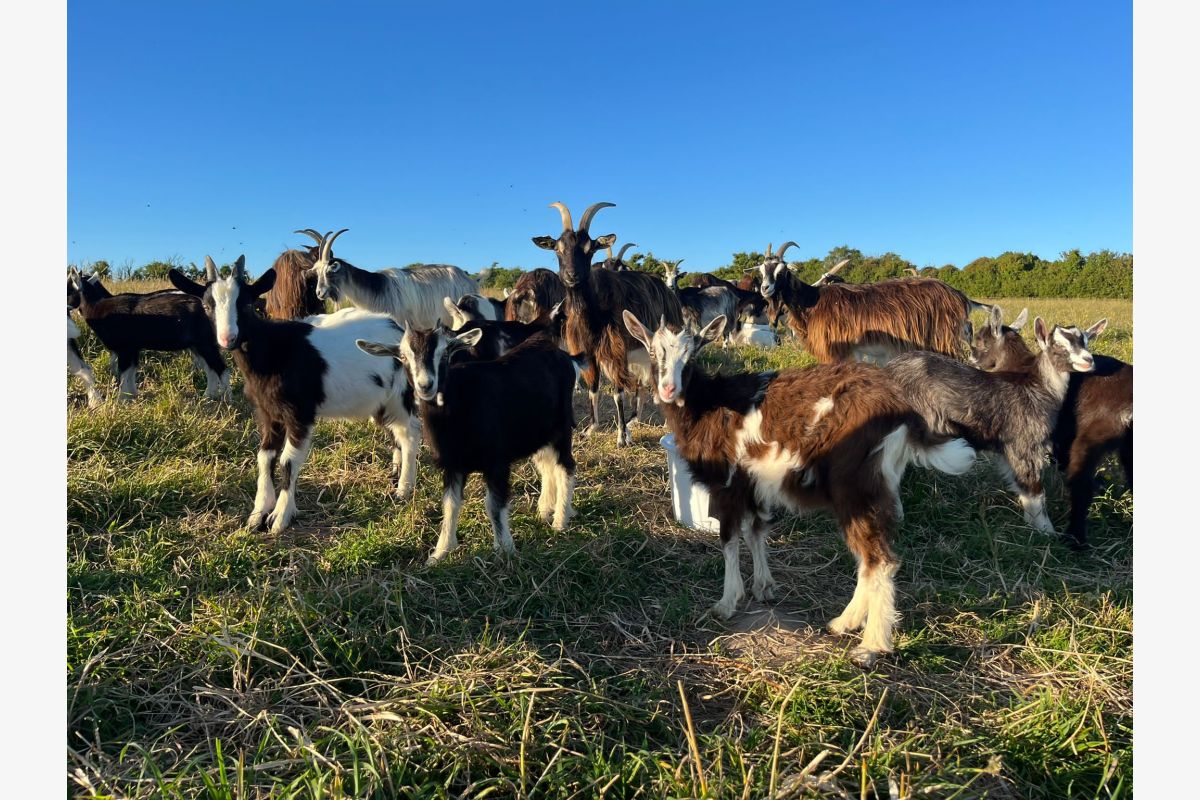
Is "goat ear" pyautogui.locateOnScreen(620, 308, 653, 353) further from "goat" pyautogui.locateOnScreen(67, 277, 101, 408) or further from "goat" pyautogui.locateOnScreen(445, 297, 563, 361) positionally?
"goat" pyautogui.locateOnScreen(67, 277, 101, 408)

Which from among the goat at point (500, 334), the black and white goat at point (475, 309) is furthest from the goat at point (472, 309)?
the goat at point (500, 334)

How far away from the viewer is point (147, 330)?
7.36m

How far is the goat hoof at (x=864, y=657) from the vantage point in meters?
3.04

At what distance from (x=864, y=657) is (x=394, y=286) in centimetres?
864

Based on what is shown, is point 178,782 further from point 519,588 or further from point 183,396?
point 183,396

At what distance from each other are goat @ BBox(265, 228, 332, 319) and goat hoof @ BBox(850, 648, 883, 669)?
8.38 m

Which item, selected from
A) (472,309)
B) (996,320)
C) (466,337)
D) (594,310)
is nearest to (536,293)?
(472,309)

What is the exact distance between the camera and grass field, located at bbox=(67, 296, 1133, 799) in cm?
224

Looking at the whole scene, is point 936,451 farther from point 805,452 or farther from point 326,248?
point 326,248

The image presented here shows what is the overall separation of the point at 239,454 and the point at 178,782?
4.24 meters

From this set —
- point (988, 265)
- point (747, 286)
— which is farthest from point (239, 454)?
point (988, 265)

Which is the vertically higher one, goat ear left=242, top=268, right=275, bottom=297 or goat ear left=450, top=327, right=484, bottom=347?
goat ear left=242, top=268, right=275, bottom=297

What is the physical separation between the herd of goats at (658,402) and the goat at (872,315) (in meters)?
1.83

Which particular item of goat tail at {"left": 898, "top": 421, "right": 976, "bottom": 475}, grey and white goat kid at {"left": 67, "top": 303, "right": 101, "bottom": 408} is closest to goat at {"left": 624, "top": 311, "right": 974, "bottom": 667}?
goat tail at {"left": 898, "top": 421, "right": 976, "bottom": 475}
